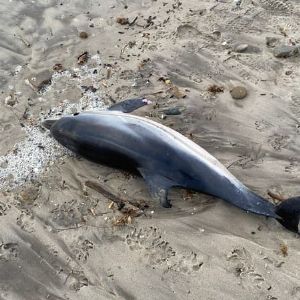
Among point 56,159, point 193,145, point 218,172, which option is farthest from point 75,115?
point 218,172

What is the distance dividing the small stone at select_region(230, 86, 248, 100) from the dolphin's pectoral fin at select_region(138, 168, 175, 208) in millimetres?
1584

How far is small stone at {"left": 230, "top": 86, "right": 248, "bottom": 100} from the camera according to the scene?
6.39 metres

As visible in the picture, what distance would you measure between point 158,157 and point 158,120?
0.93 meters

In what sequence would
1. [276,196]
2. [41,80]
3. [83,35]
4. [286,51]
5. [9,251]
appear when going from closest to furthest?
[276,196] → [9,251] → [286,51] → [41,80] → [83,35]

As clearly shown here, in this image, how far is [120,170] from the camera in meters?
6.02

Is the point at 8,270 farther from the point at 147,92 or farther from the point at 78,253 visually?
the point at 147,92

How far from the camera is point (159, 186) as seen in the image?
5.51m

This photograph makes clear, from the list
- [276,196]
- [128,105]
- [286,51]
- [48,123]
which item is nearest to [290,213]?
[276,196]

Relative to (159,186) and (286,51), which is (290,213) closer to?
(159,186)

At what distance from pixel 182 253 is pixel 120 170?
1282 mm

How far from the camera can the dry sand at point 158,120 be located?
520cm

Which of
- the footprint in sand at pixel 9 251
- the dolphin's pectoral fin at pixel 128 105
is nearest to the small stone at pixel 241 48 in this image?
the dolphin's pectoral fin at pixel 128 105

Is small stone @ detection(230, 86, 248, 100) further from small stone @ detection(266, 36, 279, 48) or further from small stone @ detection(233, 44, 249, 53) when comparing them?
small stone @ detection(266, 36, 279, 48)

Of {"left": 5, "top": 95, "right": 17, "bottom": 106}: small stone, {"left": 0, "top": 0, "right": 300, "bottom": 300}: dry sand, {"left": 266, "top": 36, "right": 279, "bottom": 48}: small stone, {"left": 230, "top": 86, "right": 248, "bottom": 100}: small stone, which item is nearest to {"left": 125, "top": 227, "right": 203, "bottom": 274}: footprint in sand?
{"left": 0, "top": 0, "right": 300, "bottom": 300}: dry sand
